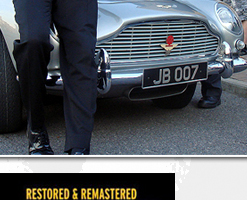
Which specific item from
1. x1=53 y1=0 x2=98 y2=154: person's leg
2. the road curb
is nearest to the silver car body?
x1=53 y1=0 x2=98 y2=154: person's leg

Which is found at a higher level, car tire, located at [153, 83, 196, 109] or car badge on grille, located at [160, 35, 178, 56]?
car badge on grille, located at [160, 35, 178, 56]

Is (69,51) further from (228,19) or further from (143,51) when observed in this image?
(228,19)

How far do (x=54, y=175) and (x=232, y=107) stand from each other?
2.84 m

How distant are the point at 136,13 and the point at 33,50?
94 centimetres

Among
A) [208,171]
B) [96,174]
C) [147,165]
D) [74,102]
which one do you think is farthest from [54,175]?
[74,102]

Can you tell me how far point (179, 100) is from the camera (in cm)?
344

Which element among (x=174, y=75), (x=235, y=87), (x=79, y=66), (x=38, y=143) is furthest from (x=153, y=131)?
(x=235, y=87)

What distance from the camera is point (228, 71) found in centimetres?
316

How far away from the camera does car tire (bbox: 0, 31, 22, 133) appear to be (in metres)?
2.51

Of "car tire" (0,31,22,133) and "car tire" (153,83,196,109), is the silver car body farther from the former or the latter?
"car tire" (153,83,196,109)

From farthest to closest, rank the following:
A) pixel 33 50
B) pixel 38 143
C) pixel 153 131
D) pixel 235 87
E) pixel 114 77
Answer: pixel 235 87 → pixel 153 131 → pixel 114 77 → pixel 38 143 → pixel 33 50

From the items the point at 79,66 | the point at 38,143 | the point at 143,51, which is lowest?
the point at 38,143

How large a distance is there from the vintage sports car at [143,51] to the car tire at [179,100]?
0.38 meters

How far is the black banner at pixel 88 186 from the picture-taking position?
1.07 m
